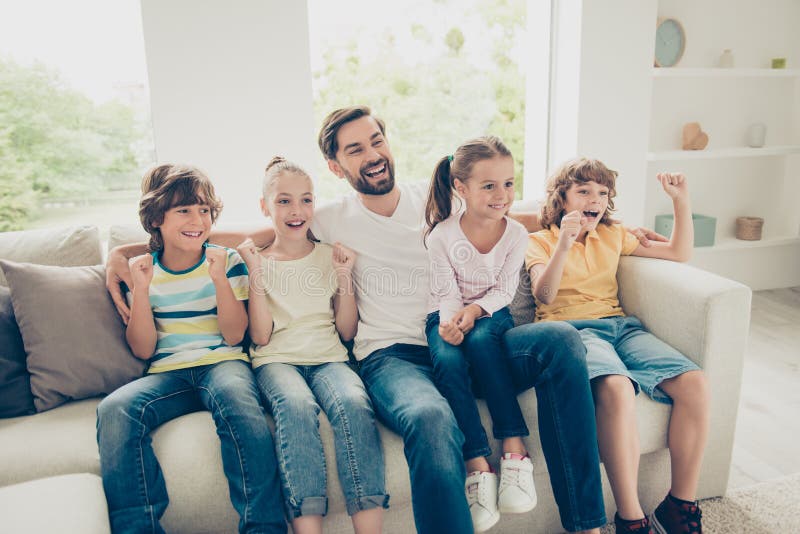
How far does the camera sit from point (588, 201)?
6.29ft

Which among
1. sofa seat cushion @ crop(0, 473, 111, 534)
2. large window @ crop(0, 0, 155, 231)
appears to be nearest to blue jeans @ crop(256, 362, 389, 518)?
→ sofa seat cushion @ crop(0, 473, 111, 534)

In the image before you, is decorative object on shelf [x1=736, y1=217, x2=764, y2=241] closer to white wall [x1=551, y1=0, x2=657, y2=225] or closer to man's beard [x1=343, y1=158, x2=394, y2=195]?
white wall [x1=551, y1=0, x2=657, y2=225]

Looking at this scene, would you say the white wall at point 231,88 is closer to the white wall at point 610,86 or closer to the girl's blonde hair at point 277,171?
the girl's blonde hair at point 277,171

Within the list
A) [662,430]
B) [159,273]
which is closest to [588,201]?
[662,430]

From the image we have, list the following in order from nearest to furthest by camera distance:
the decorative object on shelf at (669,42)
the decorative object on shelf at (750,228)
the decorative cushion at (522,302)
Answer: the decorative cushion at (522,302) → the decorative object on shelf at (669,42) → the decorative object on shelf at (750,228)

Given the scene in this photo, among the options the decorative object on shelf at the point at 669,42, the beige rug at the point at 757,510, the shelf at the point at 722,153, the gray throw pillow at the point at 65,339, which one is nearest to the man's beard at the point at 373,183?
the gray throw pillow at the point at 65,339

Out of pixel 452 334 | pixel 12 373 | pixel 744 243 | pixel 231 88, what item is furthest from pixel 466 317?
pixel 744 243

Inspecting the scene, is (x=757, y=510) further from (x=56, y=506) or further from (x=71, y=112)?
(x=71, y=112)

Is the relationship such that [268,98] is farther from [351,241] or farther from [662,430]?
[662,430]

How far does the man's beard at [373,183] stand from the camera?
6.07 ft

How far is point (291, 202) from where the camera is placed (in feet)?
5.67

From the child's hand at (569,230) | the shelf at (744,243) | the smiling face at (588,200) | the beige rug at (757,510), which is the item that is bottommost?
the beige rug at (757,510)

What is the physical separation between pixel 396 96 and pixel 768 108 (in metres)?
2.29

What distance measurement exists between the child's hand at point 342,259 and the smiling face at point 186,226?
36cm
